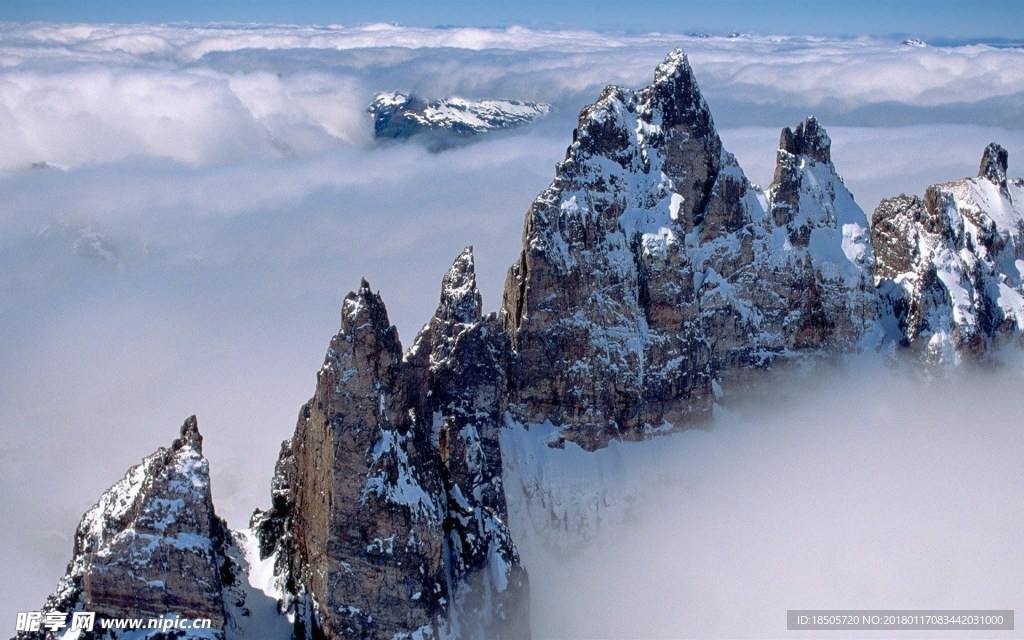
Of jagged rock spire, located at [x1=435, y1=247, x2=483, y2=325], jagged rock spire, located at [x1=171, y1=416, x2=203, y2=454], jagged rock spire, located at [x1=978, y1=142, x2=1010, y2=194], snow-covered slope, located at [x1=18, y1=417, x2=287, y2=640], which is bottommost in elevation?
snow-covered slope, located at [x1=18, y1=417, x2=287, y2=640]

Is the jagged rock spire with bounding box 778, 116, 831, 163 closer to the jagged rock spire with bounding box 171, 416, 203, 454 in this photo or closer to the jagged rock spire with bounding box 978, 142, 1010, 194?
the jagged rock spire with bounding box 978, 142, 1010, 194

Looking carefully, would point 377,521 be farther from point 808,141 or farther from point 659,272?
point 808,141

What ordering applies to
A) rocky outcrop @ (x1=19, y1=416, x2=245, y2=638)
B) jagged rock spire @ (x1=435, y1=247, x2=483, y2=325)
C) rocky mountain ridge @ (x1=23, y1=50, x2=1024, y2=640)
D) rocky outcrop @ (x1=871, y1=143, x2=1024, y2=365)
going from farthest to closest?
rocky outcrop @ (x1=871, y1=143, x2=1024, y2=365), jagged rock spire @ (x1=435, y1=247, x2=483, y2=325), rocky mountain ridge @ (x1=23, y1=50, x2=1024, y2=640), rocky outcrop @ (x1=19, y1=416, x2=245, y2=638)

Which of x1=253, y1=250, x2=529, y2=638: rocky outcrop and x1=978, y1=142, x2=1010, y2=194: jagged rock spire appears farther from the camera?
x1=978, y1=142, x2=1010, y2=194: jagged rock spire

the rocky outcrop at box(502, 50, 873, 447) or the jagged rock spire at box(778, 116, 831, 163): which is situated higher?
the jagged rock spire at box(778, 116, 831, 163)

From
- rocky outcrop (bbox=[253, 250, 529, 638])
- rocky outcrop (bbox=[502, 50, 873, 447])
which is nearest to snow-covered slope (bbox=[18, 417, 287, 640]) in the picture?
rocky outcrop (bbox=[253, 250, 529, 638])

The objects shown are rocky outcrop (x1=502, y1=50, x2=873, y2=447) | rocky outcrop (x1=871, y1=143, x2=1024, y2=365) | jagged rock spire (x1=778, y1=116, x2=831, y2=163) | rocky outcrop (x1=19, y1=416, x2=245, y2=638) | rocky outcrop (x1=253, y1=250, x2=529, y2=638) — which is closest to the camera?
rocky outcrop (x1=19, y1=416, x2=245, y2=638)

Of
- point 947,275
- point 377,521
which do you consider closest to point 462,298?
point 377,521

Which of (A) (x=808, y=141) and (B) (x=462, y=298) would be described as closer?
(B) (x=462, y=298)
